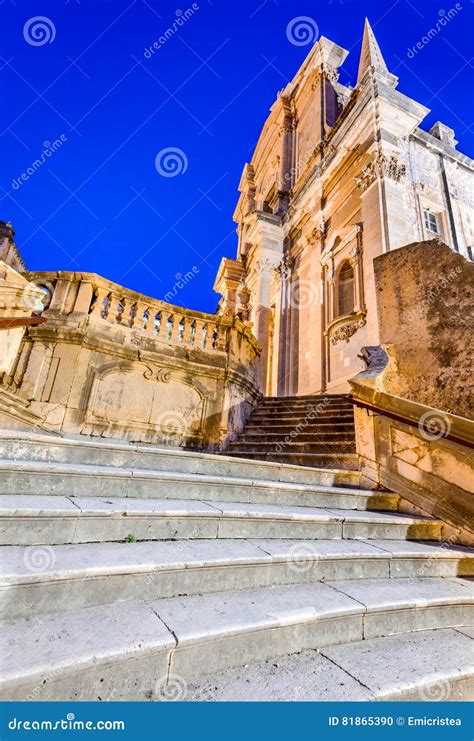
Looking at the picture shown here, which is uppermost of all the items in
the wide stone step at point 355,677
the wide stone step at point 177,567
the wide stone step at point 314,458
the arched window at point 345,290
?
the arched window at point 345,290

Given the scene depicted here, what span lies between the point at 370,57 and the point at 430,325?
15.7m

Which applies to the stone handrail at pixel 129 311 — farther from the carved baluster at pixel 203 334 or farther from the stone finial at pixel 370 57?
the stone finial at pixel 370 57

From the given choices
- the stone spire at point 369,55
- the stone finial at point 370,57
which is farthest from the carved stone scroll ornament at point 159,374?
the stone spire at point 369,55

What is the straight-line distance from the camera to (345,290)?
12945 mm

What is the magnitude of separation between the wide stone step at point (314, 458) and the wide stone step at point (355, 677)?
120 inches

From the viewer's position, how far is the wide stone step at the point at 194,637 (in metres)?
1.28

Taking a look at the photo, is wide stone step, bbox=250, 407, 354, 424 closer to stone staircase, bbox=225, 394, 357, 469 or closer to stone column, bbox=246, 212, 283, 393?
stone staircase, bbox=225, 394, 357, 469

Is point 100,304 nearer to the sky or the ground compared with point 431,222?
nearer to the ground

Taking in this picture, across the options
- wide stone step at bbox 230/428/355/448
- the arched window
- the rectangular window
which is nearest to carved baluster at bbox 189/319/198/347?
wide stone step at bbox 230/428/355/448

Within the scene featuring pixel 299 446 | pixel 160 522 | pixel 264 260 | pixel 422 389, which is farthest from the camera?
pixel 264 260

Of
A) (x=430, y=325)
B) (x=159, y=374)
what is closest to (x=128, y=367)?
(x=159, y=374)

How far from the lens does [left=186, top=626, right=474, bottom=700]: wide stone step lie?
146cm

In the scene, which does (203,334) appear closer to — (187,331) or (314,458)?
(187,331)

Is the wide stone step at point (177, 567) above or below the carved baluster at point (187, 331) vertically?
below
